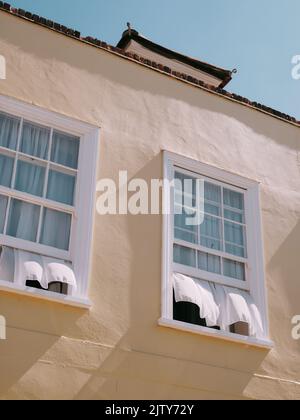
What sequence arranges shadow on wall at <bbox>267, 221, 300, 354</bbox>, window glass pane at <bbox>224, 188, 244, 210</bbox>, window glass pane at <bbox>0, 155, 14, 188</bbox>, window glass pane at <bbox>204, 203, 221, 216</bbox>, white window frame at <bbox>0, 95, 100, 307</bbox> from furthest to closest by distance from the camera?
window glass pane at <bbox>224, 188, 244, 210</bbox> < window glass pane at <bbox>204, 203, 221, 216</bbox> < shadow on wall at <bbox>267, 221, 300, 354</bbox> < window glass pane at <bbox>0, 155, 14, 188</bbox> < white window frame at <bbox>0, 95, 100, 307</bbox>

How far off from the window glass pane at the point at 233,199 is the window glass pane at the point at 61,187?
2.25 m

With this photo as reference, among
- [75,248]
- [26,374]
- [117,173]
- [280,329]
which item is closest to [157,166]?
[117,173]

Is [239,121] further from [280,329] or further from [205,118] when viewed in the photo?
[280,329]

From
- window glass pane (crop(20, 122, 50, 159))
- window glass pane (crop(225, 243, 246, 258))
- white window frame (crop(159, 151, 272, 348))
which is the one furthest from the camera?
window glass pane (crop(225, 243, 246, 258))

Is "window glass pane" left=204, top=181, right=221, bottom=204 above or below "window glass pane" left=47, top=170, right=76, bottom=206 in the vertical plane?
above

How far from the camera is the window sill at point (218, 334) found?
301 inches

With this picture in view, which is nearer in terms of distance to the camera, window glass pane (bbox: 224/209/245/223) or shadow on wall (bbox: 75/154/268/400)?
shadow on wall (bbox: 75/154/268/400)

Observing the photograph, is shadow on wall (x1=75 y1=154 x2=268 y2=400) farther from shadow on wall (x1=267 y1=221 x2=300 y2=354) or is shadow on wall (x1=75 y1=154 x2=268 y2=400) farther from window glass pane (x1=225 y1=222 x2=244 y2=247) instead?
window glass pane (x1=225 y1=222 x2=244 y2=247)

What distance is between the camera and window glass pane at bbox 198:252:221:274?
337 inches

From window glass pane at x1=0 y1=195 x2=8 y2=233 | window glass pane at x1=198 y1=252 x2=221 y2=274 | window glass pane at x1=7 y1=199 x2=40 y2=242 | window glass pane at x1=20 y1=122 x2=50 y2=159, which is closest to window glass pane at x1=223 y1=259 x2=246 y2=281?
window glass pane at x1=198 y1=252 x2=221 y2=274

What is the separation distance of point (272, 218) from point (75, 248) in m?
3.10

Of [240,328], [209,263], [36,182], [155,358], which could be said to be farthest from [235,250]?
[36,182]

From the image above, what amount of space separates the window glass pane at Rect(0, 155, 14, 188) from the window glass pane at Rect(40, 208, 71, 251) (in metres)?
0.54

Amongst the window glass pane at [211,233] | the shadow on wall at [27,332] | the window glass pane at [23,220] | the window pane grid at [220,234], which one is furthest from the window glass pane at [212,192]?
the shadow on wall at [27,332]
